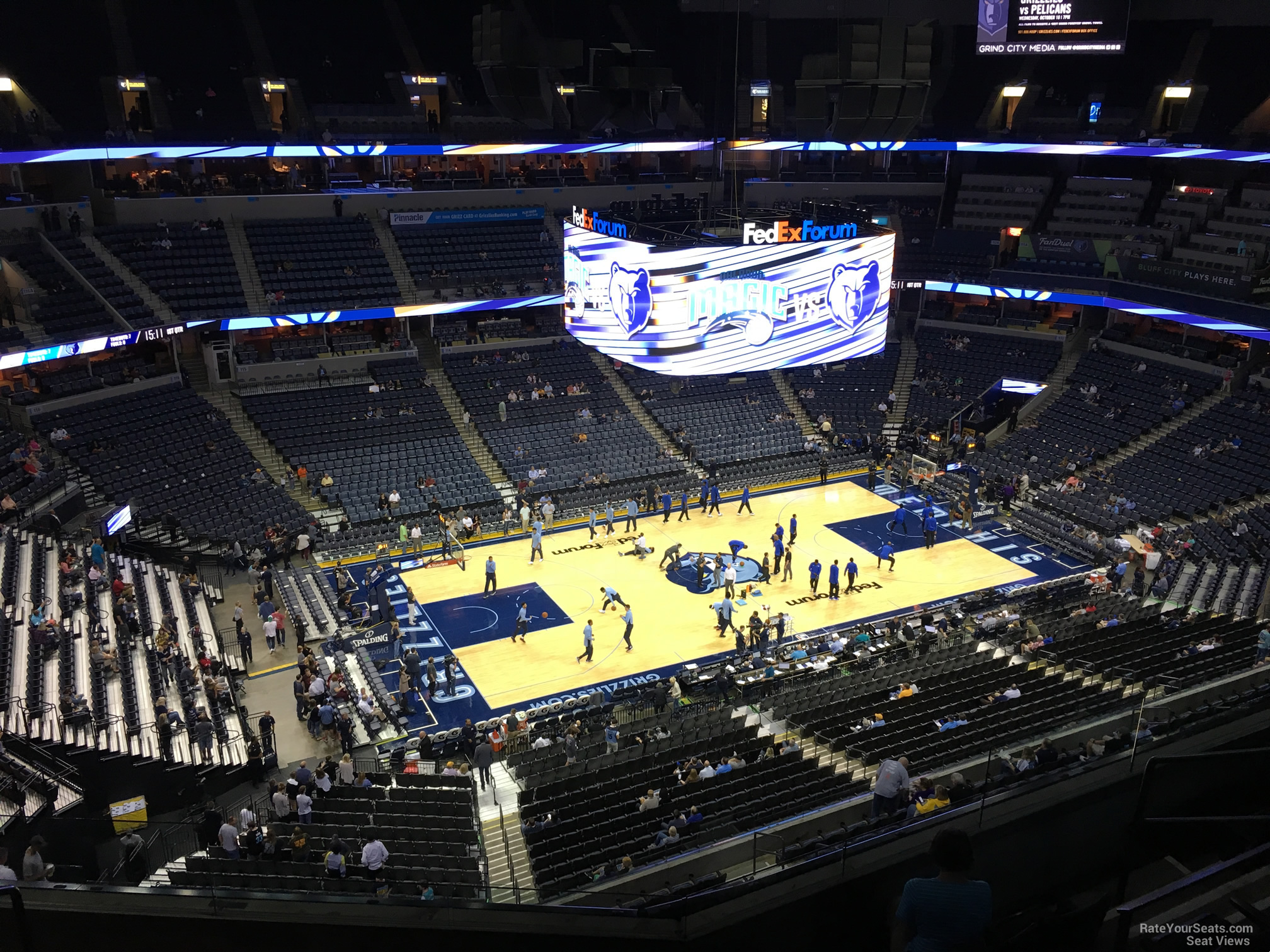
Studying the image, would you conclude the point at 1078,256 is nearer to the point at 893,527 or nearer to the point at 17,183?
the point at 893,527

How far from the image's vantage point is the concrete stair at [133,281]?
33.4 metres

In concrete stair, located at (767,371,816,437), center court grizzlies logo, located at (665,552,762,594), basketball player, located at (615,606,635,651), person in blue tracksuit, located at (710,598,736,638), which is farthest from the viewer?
concrete stair, located at (767,371,816,437)

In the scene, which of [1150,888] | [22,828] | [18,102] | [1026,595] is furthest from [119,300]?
[1150,888]

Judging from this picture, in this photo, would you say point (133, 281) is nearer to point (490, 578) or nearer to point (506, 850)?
point (490, 578)

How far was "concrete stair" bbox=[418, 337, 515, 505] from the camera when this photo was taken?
33812mm

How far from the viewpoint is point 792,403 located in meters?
40.4

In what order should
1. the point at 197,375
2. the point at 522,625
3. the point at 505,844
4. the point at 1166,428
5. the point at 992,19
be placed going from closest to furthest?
the point at 505,844, the point at 522,625, the point at 1166,428, the point at 197,375, the point at 992,19

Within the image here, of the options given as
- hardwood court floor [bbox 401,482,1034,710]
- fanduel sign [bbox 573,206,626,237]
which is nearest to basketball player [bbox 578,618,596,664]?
hardwood court floor [bbox 401,482,1034,710]

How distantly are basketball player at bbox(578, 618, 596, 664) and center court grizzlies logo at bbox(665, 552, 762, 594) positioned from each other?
4.21m

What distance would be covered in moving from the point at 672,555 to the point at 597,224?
35.2 ft

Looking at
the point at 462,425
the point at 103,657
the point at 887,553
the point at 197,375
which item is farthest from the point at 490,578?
the point at 197,375

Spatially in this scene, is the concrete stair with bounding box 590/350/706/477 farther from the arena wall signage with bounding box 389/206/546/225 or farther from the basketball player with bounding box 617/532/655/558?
the arena wall signage with bounding box 389/206/546/225

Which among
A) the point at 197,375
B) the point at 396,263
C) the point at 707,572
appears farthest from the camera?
the point at 396,263

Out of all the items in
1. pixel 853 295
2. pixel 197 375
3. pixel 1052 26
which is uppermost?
pixel 1052 26
